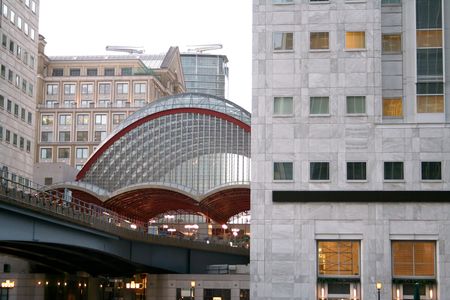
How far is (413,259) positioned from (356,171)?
830cm

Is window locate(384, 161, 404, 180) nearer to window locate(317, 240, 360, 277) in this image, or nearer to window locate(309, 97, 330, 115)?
window locate(317, 240, 360, 277)

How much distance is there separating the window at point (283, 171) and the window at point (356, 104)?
21.9 feet

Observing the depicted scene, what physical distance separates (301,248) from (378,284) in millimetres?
6782

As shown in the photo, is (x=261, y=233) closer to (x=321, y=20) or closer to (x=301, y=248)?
(x=301, y=248)

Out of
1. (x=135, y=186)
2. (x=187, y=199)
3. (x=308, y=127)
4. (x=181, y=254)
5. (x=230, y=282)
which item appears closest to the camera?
→ (x=308, y=127)

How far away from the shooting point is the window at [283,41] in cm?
7875

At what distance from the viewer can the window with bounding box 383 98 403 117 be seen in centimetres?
7862

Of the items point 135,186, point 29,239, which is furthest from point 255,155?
point 135,186

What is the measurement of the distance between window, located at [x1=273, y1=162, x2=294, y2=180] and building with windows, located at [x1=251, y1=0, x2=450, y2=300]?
81mm

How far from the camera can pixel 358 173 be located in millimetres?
76812

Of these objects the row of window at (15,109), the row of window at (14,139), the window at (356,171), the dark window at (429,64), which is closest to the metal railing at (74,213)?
the row of window at (14,139)

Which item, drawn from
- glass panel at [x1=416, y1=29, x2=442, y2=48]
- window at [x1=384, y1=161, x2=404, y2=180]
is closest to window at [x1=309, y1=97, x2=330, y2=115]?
window at [x1=384, y1=161, x2=404, y2=180]

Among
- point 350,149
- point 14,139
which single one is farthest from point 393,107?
point 14,139

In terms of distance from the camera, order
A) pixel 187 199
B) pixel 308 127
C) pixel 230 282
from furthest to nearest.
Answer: pixel 187 199, pixel 230 282, pixel 308 127
